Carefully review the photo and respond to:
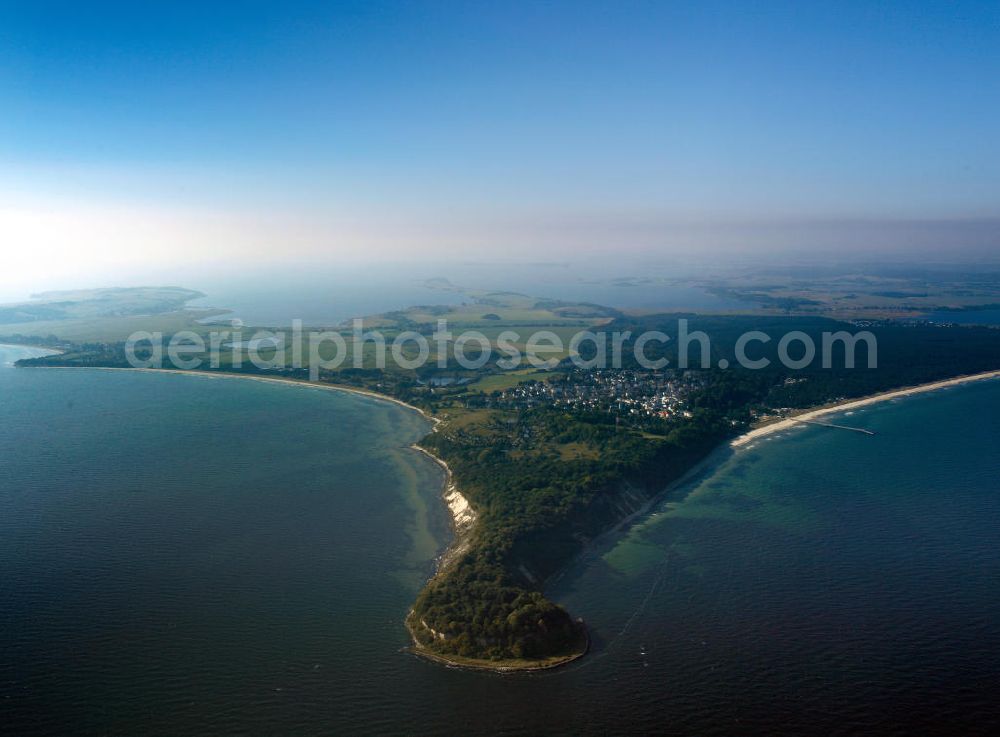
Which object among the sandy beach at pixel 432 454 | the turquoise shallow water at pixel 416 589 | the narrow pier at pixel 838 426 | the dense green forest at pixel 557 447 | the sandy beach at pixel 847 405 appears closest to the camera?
the turquoise shallow water at pixel 416 589

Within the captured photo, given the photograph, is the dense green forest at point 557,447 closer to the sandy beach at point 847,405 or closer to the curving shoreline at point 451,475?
the curving shoreline at point 451,475

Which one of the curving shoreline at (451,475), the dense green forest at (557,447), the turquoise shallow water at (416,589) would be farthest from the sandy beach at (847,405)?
the turquoise shallow water at (416,589)

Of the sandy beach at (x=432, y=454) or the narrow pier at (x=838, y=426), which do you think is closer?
the sandy beach at (x=432, y=454)

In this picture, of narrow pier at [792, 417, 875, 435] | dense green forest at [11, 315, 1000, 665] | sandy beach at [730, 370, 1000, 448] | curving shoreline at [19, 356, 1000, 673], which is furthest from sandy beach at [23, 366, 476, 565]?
narrow pier at [792, 417, 875, 435]

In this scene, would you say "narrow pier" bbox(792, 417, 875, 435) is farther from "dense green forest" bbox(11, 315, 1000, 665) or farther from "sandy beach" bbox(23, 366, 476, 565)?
"sandy beach" bbox(23, 366, 476, 565)

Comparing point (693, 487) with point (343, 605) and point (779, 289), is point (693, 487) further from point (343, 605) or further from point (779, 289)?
point (779, 289)

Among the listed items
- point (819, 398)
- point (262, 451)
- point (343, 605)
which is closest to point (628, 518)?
point (343, 605)
